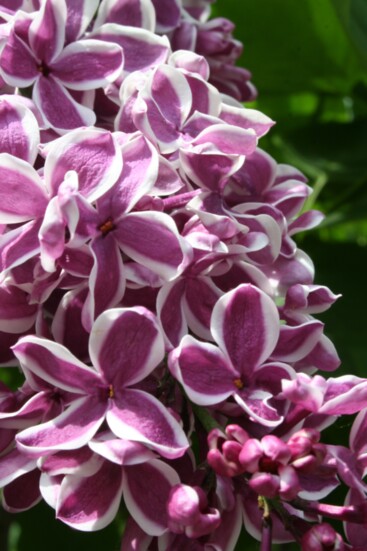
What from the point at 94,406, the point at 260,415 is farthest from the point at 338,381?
the point at 94,406

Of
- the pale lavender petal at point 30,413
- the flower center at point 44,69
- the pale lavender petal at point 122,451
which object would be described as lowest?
the pale lavender petal at point 30,413

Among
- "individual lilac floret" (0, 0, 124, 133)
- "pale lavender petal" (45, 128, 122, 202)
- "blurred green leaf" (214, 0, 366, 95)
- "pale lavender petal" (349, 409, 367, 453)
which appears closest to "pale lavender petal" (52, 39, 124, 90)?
"individual lilac floret" (0, 0, 124, 133)

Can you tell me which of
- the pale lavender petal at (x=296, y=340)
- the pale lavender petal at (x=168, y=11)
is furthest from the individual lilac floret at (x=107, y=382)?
the pale lavender petal at (x=168, y=11)

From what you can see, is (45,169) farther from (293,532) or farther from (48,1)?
(293,532)

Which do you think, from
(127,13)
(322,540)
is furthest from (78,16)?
(322,540)

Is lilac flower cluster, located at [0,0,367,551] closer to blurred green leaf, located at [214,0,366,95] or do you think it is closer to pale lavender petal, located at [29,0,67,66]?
pale lavender petal, located at [29,0,67,66]

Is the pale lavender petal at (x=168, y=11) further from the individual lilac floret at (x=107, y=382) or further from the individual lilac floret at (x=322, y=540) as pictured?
the individual lilac floret at (x=322, y=540)

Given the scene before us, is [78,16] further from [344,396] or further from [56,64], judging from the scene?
[344,396]
